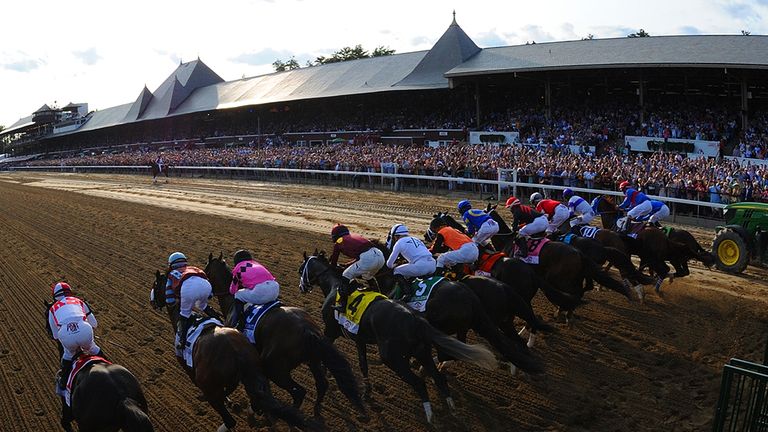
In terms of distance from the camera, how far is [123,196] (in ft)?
97.8

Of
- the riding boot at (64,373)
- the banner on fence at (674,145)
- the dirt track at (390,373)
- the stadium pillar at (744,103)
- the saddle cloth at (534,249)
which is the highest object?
the stadium pillar at (744,103)

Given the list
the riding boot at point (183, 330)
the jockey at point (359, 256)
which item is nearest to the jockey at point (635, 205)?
the jockey at point (359, 256)

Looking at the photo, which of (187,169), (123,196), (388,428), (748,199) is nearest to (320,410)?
(388,428)

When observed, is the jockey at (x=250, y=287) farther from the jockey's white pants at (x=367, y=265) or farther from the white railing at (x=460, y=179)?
the white railing at (x=460, y=179)

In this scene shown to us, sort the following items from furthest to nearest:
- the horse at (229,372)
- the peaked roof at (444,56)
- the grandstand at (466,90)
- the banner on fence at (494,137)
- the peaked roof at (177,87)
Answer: the peaked roof at (177,87) → the peaked roof at (444,56) → the banner on fence at (494,137) → the grandstand at (466,90) → the horse at (229,372)

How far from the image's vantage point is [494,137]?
29812 mm

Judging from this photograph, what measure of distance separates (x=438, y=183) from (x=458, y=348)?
59.3ft

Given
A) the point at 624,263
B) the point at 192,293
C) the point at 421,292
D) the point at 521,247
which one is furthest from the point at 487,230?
the point at 192,293

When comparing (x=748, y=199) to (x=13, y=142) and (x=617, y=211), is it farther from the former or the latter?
(x=13, y=142)

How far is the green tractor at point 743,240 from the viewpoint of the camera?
11766 millimetres

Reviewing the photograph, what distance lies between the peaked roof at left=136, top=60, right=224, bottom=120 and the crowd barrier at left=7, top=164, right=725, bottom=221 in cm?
2496

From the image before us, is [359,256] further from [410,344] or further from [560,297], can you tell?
[560,297]

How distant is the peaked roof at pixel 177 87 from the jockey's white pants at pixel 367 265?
55689 millimetres

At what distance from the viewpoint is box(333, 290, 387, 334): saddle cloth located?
7328 millimetres
